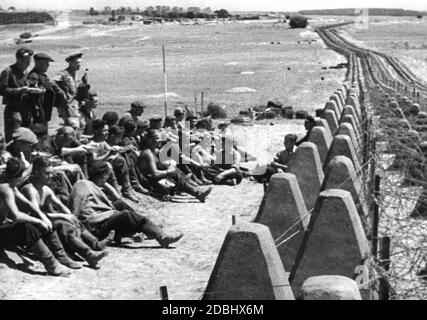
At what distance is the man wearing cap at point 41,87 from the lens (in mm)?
11000

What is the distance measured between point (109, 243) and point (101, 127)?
8.02 feet

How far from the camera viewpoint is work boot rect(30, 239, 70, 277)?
7.53 metres

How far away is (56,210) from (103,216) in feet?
2.53

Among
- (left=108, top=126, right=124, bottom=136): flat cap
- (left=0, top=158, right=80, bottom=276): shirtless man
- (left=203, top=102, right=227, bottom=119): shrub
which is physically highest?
(left=108, top=126, right=124, bottom=136): flat cap

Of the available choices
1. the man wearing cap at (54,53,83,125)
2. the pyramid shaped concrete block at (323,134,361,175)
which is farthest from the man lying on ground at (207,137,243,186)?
the pyramid shaped concrete block at (323,134,361,175)

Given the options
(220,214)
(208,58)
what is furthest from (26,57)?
(208,58)

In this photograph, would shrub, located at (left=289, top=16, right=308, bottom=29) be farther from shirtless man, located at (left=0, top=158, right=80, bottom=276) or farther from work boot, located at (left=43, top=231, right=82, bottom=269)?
shirtless man, located at (left=0, top=158, right=80, bottom=276)

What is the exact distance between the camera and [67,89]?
12.1m

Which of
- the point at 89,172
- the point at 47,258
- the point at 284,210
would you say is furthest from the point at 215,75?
the point at 284,210

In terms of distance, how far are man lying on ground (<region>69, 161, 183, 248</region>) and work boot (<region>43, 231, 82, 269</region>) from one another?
81 cm

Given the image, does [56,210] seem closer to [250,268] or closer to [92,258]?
[92,258]
